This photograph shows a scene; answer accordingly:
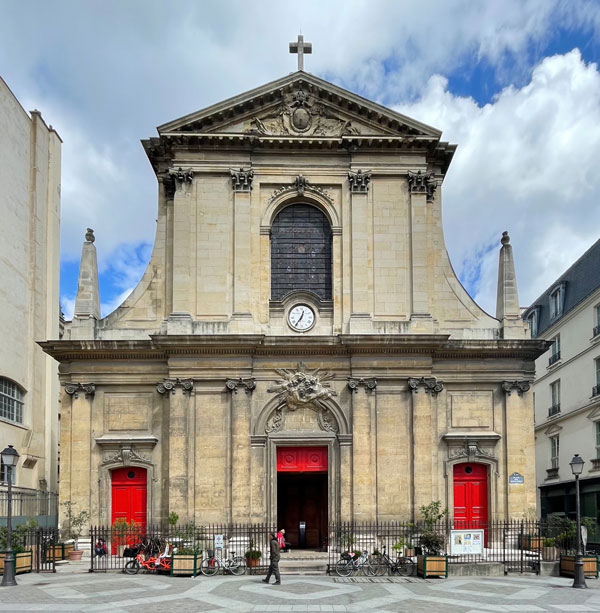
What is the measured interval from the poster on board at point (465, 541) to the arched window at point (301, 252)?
32.2ft

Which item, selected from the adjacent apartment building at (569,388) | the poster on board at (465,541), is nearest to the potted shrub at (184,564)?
the poster on board at (465,541)

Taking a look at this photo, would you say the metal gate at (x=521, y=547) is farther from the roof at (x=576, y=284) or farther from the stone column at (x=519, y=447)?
the roof at (x=576, y=284)

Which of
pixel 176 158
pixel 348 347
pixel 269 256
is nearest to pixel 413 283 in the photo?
pixel 348 347

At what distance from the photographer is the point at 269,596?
20688 millimetres

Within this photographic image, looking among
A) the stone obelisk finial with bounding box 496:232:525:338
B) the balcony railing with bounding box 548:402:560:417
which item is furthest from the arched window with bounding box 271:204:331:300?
the balcony railing with bounding box 548:402:560:417

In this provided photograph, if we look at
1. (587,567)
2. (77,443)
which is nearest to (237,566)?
(77,443)

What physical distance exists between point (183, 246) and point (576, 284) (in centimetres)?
Answer: 2349

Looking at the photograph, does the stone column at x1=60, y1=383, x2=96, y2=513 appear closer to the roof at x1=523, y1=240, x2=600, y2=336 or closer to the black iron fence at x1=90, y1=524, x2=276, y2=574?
the black iron fence at x1=90, y1=524, x2=276, y2=574

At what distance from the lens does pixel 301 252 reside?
104 ft

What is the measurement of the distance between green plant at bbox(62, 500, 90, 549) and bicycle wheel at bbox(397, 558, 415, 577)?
10.9 m

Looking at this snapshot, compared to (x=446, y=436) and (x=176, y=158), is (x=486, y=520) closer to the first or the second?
(x=446, y=436)

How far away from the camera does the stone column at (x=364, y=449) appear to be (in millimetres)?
29000

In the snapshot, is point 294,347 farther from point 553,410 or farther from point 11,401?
point 553,410

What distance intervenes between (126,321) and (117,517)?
690 cm
